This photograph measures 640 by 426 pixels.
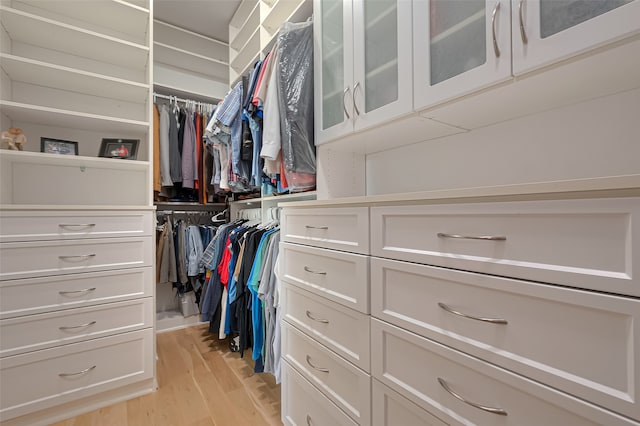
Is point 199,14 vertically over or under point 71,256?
over

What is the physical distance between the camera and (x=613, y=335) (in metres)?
0.44

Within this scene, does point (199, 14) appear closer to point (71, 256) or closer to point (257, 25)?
point (257, 25)

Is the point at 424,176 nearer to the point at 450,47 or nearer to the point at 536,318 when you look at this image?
the point at 450,47

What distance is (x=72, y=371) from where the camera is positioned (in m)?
1.46

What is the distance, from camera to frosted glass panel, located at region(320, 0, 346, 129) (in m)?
1.24

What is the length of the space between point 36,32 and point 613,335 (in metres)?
2.80

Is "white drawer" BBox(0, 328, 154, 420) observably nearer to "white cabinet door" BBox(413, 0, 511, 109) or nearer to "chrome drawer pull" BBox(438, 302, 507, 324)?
"chrome drawer pull" BBox(438, 302, 507, 324)

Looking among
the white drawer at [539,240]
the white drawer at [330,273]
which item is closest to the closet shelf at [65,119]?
the white drawer at [330,273]

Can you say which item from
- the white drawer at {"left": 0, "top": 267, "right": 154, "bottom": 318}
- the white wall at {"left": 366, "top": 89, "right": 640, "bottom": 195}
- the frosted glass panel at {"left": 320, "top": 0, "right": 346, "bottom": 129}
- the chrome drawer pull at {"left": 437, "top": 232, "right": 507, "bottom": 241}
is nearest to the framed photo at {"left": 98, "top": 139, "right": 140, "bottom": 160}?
the white drawer at {"left": 0, "top": 267, "right": 154, "bottom": 318}

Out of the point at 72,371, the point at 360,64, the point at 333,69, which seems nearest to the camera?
the point at 360,64

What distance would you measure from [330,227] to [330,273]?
173mm

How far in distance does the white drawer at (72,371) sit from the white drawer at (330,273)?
1.12 m

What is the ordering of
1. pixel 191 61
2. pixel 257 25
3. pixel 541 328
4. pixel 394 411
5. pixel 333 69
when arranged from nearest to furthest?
1. pixel 541 328
2. pixel 394 411
3. pixel 333 69
4. pixel 257 25
5. pixel 191 61

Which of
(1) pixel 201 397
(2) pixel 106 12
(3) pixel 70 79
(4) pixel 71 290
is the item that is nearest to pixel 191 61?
(2) pixel 106 12
